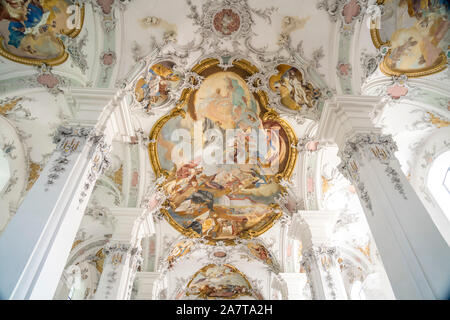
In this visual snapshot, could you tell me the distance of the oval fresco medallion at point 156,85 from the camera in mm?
8484

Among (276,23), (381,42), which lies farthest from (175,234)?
(381,42)

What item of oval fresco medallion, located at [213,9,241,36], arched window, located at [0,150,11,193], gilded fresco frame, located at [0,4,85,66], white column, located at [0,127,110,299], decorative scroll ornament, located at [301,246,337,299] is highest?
oval fresco medallion, located at [213,9,241,36]

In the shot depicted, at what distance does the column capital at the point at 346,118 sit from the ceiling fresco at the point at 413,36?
171cm

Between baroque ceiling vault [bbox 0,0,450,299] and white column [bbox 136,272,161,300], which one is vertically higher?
baroque ceiling vault [bbox 0,0,450,299]

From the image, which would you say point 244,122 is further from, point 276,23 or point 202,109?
point 276,23

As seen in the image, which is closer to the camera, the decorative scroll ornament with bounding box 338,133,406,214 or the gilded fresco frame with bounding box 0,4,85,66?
the decorative scroll ornament with bounding box 338,133,406,214

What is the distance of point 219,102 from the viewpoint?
9.88 m

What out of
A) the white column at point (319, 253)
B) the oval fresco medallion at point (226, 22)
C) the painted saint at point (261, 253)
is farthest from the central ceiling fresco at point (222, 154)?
the white column at point (319, 253)

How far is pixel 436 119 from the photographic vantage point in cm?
899

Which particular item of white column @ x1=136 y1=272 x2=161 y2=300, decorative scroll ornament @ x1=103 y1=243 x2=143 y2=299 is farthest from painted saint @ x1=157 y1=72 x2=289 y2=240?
decorative scroll ornament @ x1=103 y1=243 x2=143 y2=299

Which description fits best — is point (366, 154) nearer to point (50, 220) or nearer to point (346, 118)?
point (346, 118)

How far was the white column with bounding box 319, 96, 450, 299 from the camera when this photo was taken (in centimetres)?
425

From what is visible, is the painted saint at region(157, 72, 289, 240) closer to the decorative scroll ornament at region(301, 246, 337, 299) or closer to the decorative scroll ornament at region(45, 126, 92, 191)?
the decorative scroll ornament at region(301, 246, 337, 299)

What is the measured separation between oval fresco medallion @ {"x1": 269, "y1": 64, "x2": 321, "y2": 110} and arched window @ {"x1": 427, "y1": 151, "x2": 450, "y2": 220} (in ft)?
16.4
